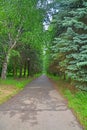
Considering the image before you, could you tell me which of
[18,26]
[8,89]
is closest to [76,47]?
[8,89]

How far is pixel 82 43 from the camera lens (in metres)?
11.6

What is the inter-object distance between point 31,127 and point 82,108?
277 cm

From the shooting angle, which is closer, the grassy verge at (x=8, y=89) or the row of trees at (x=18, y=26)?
the grassy verge at (x=8, y=89)

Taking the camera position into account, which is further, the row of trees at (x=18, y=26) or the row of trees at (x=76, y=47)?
the row of trees at (x=18, y=26)

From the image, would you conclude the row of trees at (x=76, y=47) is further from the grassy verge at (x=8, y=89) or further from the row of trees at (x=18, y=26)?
the row of trees at (x=18, y=26)

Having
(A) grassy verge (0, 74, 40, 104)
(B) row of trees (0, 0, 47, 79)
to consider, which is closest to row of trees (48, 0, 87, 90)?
(A) grassy verge (0, 74, 40, 104)

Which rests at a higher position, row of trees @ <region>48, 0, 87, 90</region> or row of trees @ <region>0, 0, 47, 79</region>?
row of trees @ <region>0, 0, 47, 79</region>

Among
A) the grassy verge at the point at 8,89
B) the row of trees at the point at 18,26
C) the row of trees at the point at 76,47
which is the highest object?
the row of trees at the point at 18,26

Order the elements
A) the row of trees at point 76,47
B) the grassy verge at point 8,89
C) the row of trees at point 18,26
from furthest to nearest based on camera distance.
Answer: the row of trees at point 18,26 → the grassy verge at point 8,89 → the row of trees at point 76,47

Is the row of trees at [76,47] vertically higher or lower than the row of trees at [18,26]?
lower

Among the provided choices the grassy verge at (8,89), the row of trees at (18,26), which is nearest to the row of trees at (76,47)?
the grassy verge at (8,89)

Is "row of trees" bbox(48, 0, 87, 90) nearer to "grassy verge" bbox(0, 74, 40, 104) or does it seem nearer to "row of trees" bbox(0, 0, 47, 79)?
"grassy verge" bbox(0, 74, 40, 104)

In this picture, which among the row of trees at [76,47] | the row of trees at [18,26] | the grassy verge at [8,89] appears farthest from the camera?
the row of trees at [18,26]

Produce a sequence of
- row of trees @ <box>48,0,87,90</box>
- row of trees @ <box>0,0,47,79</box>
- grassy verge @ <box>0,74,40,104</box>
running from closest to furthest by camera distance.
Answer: row of trees @ <box>48,0,87,90</box> < grassy verge @ <box>0,74,40,104</box> < row of trees @ <box>0,0,47,79</box>
